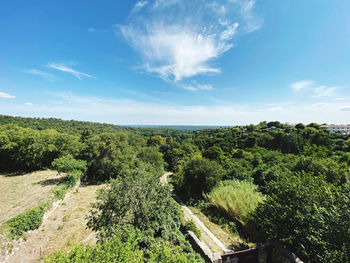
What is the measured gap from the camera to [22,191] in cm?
1318

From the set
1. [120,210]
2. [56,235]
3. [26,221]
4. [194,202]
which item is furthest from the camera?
[194,202]

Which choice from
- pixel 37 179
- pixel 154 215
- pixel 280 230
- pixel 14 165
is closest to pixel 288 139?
pixel 280 230

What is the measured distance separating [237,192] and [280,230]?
16.5 feet

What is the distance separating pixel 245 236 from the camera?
28.0ft

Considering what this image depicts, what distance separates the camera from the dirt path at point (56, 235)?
7.02 metres

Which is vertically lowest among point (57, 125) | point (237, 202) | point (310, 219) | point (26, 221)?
point (26, 221)

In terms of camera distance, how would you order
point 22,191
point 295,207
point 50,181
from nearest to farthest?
point 295,207 < point 22,191 < point 50,181

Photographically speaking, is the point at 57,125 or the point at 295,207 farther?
the point at 57,125

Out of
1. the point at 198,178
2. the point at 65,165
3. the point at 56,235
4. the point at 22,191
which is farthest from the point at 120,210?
the point at 22,191

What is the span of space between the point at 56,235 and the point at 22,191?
886 cm

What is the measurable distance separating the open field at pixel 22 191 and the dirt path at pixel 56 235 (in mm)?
1881

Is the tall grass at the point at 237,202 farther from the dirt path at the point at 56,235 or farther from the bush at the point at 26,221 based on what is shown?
the bush at the point at 26,221

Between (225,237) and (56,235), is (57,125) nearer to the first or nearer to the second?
(56,235)

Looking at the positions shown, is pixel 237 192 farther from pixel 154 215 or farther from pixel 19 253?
pixel 19 253
